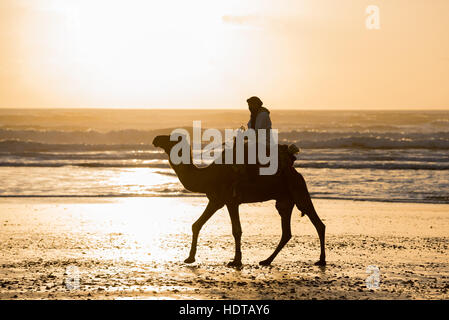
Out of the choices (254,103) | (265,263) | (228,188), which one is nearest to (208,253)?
(265,263)

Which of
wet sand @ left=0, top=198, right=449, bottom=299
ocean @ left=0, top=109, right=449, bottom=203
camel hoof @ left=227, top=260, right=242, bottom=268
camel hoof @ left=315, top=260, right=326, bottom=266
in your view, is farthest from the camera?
ocean @ left=0, top=109, right=449, bottom=203

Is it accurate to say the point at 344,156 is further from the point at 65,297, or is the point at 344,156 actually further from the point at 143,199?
the point at 65,297

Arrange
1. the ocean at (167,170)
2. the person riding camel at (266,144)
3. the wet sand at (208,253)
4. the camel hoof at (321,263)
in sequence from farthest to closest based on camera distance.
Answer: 1. the ocean at (167,170)
2. the camel hoof at (321,263)
3. the person riding camel at (266,144)
4. the wet sand at (208,253)

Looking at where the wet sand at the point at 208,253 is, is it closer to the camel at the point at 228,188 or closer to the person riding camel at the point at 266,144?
the camel at the point at 228,188

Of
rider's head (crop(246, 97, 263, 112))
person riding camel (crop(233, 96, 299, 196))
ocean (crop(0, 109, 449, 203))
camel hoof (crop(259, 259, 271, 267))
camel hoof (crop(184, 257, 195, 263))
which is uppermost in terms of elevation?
rider's head (crop(246, 97, 263, 112))

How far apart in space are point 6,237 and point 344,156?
30.2 m

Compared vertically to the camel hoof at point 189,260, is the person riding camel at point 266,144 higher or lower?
higher

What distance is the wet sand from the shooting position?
9305 millimetres

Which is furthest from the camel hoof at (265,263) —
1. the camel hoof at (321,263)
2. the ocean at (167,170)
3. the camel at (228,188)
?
the ocean at (167,170)

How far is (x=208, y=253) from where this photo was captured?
1212 cm

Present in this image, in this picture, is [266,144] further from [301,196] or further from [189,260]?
[189,260]

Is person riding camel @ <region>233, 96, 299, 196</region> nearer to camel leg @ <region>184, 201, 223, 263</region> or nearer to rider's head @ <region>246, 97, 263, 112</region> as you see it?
rider's head @ <region>246, 97, 263, 112</region>

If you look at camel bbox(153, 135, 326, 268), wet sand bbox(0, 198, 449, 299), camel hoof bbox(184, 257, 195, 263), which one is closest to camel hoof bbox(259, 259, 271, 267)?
camel bbox(153, 135, 326, 268)

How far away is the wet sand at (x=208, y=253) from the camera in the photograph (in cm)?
930
